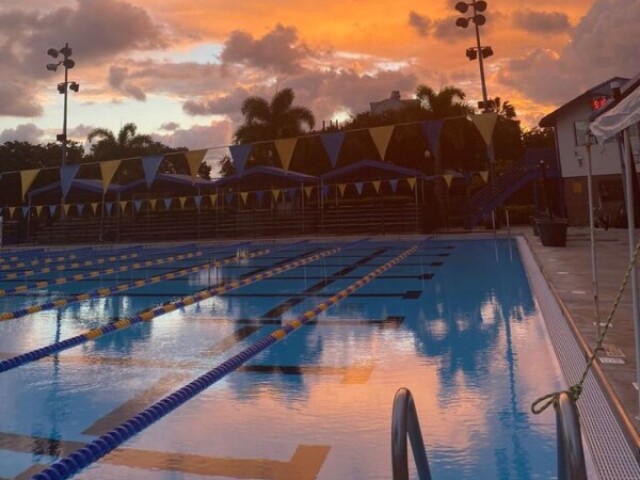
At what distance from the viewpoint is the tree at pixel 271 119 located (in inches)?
1309

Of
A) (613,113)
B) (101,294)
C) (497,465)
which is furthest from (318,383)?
(101,294)

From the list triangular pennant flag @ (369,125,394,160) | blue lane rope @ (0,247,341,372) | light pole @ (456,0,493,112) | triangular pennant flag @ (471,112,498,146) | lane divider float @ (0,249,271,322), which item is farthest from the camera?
light pole @ (456,0,493,112)

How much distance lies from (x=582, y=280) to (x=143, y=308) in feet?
23.6

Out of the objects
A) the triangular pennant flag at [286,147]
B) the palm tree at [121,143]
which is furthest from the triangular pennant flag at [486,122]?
the palm tree at [121,143]

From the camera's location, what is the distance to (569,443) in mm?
1781

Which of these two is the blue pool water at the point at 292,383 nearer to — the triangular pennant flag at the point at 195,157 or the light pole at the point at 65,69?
the triangular pennant flag at the point at 195,157

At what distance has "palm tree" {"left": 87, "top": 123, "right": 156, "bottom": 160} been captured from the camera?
39562 millimetres

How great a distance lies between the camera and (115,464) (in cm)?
307

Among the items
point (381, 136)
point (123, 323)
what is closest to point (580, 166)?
point (381, 136)

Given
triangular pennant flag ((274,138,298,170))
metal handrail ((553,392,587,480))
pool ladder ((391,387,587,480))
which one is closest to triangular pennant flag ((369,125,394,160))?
triangular pennant flag ((274,138,298,170))

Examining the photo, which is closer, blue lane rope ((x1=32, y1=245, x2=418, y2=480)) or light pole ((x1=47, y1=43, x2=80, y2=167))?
blue lane rope ((x1=32, y1=245, x2=418, y2=480))

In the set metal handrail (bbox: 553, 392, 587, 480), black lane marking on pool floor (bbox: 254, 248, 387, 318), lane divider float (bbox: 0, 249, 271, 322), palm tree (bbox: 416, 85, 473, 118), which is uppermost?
palm tree (bbox: 416, 85, 473, 118)

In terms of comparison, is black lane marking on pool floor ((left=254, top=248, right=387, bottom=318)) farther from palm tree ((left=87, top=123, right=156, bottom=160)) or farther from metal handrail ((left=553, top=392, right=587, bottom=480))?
palm tree ((left=87, top=123, right=156, bottom=160))

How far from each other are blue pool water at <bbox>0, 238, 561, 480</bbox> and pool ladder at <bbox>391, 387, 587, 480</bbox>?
647 millimetres
